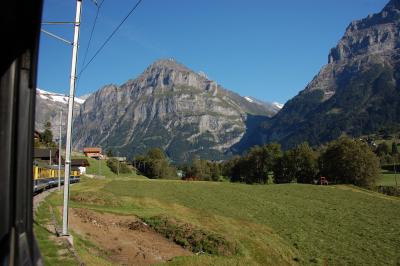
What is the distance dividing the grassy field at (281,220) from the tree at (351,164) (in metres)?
45.6

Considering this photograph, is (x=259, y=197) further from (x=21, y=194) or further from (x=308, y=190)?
(x=21, y=194)

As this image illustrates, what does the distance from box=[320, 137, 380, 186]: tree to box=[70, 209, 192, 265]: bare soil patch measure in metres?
88.7

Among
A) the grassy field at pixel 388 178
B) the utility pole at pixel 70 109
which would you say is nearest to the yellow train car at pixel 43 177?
the utility pole at pixel 70 109

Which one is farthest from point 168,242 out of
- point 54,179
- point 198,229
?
point 54,179

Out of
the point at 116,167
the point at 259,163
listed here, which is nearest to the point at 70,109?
the point at 259,163

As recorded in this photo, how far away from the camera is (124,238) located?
28.0 meters

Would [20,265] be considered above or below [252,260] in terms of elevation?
above

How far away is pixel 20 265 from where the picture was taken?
3.90m

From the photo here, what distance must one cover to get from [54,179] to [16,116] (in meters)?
64.0

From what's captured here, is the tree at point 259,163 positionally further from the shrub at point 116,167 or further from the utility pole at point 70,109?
the utility pole at point 70,109

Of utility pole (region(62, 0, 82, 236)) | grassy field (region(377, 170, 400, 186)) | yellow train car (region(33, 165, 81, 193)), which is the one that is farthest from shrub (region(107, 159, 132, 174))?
utility pole (region(62, 0, 82, 236))

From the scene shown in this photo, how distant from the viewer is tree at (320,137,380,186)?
11106 cm

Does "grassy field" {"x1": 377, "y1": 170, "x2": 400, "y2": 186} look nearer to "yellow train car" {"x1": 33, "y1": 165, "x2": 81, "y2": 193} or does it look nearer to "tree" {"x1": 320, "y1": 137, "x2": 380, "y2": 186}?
"tree" {"x1": 320, "y1": 137, "x2": 380, "y2": 186}

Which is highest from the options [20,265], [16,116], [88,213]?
[16,116]
